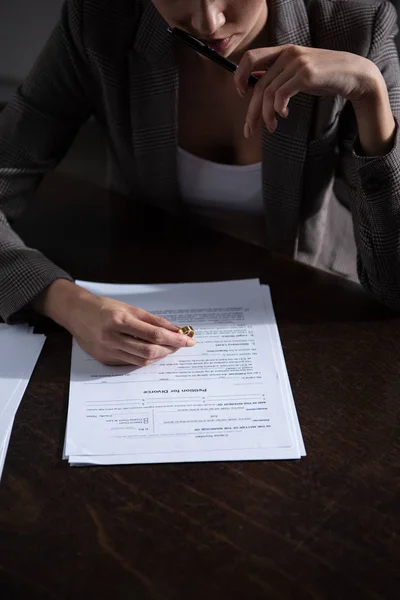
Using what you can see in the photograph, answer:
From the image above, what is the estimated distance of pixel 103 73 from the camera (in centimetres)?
103

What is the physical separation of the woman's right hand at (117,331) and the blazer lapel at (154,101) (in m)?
0.34

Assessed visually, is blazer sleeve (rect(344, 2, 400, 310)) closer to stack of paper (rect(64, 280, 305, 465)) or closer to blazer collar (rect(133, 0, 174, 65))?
stack of paper (rect(64, 280, 305, 465))

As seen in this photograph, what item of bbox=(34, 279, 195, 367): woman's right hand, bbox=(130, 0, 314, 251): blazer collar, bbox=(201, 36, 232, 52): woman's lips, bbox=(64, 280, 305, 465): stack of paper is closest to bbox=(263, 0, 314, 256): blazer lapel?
bbox=(130, 0, 314, 251): blazer collar

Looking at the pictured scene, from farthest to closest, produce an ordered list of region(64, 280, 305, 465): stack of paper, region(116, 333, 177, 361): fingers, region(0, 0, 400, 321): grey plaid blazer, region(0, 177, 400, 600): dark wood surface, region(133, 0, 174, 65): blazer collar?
region(133, 0, 174, 65): blazer collar < region(0, 0, 400, 321): grey plaid blazer < region(116, 333, 177, 361): fingers < region(64, 280, 305, 465): stack of paper < region(0, 177, 400, 600): dark wood surface

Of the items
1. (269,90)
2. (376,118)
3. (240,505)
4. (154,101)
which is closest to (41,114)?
(154,101)

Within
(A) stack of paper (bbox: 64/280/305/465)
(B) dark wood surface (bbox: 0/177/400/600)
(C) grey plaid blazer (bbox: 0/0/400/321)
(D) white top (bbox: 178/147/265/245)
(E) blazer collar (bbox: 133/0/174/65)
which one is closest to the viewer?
(B) dark wood surface (bbox: 0/177/400/600)

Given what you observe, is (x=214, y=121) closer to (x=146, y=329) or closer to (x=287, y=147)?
(x=287, y=147)

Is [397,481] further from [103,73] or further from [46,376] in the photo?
[103,73]

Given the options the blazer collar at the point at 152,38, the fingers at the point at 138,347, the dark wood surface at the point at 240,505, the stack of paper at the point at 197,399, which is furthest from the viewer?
the blazer collar at the point at 152,38

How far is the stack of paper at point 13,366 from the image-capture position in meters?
0.70

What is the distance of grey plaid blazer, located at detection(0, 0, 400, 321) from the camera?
2.90ft

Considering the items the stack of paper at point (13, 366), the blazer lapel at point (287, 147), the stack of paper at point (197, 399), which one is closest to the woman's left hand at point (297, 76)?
the blazer lapel at point (287, 147)

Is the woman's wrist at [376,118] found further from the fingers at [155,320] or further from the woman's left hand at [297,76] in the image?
the fingers at [155,320]

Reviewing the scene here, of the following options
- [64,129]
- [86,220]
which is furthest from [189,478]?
[64,129]
